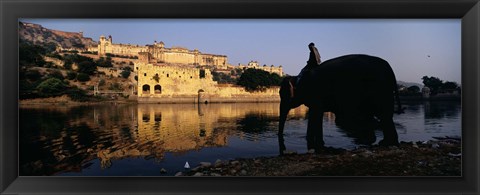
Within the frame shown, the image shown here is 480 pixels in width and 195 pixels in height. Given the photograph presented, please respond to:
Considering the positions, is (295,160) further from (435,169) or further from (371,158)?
(435,169)

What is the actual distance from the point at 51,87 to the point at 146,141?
1210 millimetres

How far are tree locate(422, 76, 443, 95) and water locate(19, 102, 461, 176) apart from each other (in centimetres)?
13

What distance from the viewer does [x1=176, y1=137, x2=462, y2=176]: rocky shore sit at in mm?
2391

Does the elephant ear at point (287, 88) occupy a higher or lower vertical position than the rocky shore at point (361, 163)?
higher

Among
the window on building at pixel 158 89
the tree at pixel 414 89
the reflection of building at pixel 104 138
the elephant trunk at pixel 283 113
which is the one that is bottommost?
the reflection of building at pixel 104 138

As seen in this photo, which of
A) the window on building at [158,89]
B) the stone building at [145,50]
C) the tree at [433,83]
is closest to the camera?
the tree at [433,83]

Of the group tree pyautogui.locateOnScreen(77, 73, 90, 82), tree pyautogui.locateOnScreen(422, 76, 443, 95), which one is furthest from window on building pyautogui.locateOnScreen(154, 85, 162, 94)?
tree pyautogui.locateOnScreen(422, 76, 443, 95)

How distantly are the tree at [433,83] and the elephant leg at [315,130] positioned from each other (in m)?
0.98

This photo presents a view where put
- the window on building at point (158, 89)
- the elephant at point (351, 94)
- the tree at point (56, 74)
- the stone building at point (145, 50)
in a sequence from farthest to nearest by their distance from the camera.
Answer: the window on building at point (158, 89) < the stone building at point (145, 50) < the tree at point (56, 74) < the elephant at point (351, 94)

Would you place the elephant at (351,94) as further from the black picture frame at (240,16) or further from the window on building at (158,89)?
the window on building at (158,89)

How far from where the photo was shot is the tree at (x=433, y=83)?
2586 mm

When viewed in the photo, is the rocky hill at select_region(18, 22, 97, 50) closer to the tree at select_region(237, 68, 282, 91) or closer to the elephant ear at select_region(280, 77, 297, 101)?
the elephant ear at select_region(280, 77, 297, 101)

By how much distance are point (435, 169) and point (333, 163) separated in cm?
78

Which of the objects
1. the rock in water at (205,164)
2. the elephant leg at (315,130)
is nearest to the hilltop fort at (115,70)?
the elephant leg at (315,130)
